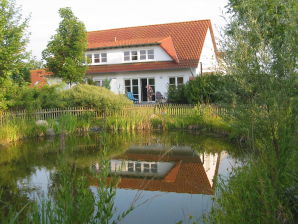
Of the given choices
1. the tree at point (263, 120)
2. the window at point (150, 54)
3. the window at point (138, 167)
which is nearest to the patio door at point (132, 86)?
the window at point (150, 54)

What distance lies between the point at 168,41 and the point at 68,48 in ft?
26.9

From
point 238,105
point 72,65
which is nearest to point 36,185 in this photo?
point 238,105

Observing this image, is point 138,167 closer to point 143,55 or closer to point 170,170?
point 170,170

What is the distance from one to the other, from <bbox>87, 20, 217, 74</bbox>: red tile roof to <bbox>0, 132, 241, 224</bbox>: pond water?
39.6ft

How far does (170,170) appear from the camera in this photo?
939cm

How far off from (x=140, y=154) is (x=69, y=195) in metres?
8.22

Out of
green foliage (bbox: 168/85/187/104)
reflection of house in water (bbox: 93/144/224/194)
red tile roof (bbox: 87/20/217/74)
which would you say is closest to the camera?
reflection of house in water (bbox: 93/144/224/194)

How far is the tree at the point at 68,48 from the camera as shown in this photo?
2486 centimetres

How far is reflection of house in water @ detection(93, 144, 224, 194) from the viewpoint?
780 centimetres

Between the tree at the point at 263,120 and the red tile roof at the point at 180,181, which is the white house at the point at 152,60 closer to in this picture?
the red tile roof at the point at 180,181

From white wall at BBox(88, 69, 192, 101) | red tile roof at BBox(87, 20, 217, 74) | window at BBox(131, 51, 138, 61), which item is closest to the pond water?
white wall at BBox(88, 69, 192, 101)

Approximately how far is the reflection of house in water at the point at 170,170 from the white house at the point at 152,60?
15.0 m

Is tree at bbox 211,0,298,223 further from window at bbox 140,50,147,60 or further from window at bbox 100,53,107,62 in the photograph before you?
window at bbox 100,53,107,62

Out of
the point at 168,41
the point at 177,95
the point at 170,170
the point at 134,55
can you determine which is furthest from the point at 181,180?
the point at 168,41
